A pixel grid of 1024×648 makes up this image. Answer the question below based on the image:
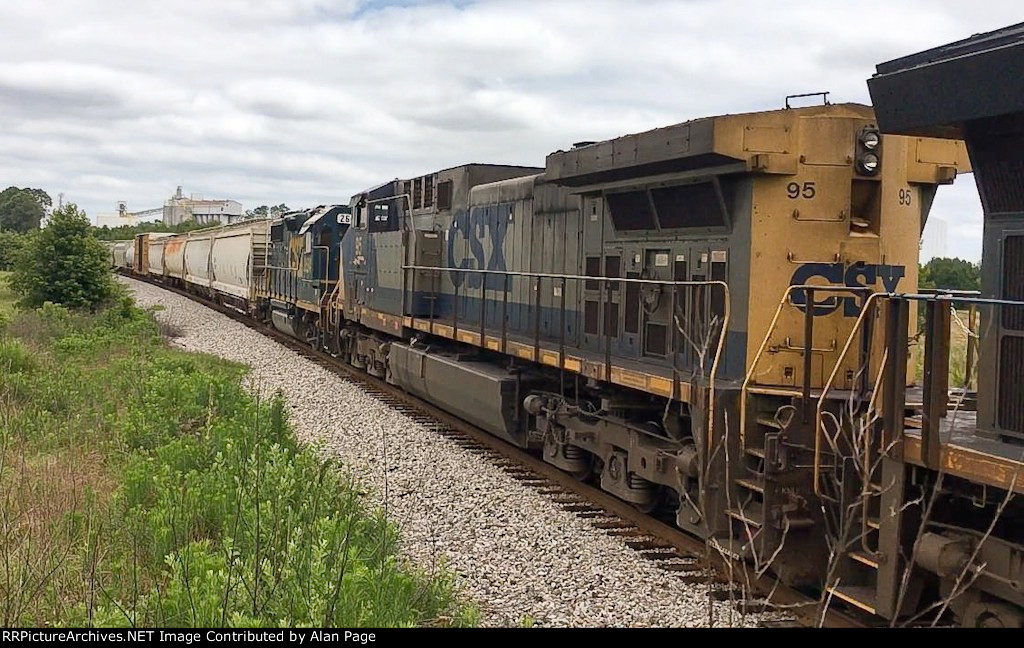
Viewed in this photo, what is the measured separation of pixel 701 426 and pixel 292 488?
3.28 meters

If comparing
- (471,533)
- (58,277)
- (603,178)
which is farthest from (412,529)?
(58,277)

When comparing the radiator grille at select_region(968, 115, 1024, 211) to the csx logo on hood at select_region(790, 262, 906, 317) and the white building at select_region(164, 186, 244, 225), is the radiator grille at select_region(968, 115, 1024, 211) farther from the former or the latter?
the white building at select_region(164, 186, 244, 225)

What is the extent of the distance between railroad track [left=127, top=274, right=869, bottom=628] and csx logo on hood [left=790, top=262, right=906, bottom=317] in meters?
2.04

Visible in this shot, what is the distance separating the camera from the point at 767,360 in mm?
7078

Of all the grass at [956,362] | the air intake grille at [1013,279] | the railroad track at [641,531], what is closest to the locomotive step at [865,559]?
the railroad track at [641,531]

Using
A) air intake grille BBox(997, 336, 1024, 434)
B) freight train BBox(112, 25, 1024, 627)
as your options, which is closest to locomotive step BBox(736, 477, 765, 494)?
freight train BBox(112, 25, 1024, 627)

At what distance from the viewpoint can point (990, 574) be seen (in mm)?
4727

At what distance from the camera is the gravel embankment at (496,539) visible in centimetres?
614

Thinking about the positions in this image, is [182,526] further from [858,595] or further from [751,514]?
[858,595]

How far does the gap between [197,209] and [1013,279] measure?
148 meters

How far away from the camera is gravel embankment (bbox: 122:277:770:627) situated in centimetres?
614
